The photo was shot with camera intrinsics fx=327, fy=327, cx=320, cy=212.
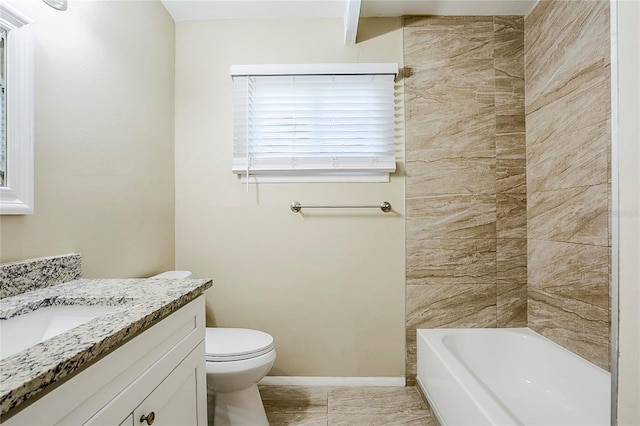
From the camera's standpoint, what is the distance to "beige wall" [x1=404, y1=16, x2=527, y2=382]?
2035 millimetres

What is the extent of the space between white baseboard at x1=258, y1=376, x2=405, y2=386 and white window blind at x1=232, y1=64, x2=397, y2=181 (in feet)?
4.14

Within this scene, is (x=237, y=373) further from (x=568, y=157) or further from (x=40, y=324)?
(x=568, y=157)

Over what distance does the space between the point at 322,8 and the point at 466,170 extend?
4.36 feet

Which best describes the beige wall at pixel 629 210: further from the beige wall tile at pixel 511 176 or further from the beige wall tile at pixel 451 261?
the beige wall tile at pixel 511 176

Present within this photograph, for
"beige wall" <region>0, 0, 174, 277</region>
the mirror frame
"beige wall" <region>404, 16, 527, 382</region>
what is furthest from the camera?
"beige wall" <region>404, 16, 527, 382</region>

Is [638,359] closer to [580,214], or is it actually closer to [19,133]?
[580,214]

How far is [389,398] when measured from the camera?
1923 mm

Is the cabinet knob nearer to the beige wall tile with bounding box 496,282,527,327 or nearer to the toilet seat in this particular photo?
the toilet seat

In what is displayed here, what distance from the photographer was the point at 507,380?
1860mm

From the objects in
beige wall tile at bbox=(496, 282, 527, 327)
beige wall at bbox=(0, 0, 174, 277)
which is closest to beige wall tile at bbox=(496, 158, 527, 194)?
beige wall tile at bbox=(496, 282, 527, 327)

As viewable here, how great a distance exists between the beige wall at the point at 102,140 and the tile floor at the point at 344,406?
105 cm

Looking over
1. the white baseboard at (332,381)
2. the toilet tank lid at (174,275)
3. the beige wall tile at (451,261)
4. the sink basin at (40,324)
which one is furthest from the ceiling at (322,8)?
the white baseboard at (332,381)

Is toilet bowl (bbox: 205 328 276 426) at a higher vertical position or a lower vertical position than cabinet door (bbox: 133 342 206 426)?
lower

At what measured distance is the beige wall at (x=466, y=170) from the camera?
6.68ft
